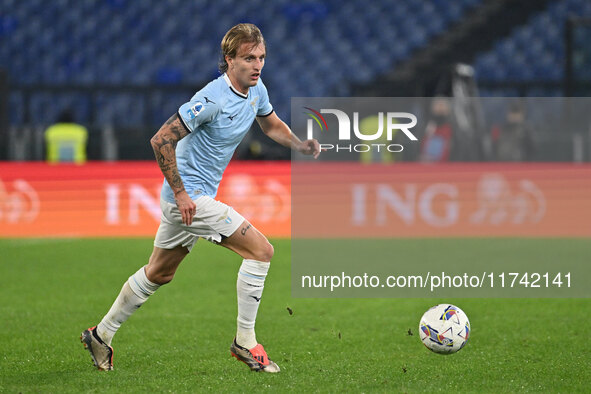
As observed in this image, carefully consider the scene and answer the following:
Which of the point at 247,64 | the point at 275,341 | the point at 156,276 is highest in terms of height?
the point at 247,64

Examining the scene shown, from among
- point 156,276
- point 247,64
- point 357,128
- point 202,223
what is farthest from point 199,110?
point 357,128

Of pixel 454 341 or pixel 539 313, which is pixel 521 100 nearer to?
pixel 539 313

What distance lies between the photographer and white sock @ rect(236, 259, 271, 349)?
206 inches

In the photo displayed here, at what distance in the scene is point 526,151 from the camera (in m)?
12.7

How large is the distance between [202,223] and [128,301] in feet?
2.26

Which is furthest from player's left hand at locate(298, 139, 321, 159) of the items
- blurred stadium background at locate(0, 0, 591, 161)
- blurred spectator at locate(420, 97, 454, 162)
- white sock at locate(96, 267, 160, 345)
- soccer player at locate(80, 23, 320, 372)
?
blurred stadium background at locate(0, 0, 591, 161)

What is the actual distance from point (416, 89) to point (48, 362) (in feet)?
35.0

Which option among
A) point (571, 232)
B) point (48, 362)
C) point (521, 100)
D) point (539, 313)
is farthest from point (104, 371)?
point (521, 100)

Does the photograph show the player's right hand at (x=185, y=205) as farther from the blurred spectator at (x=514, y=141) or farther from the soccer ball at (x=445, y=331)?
the blurred spectator at (x=514, y=141)

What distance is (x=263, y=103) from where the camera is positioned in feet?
18.3

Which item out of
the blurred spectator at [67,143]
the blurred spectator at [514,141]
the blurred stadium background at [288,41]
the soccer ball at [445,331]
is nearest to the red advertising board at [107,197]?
the blurred spectator at [67,143]

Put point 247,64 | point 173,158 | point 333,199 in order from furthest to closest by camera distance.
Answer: point 333,199
point 247,64
point 173,158

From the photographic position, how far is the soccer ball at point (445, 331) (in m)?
5.46

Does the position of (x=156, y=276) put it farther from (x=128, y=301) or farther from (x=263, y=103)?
(x=263, y=103)
